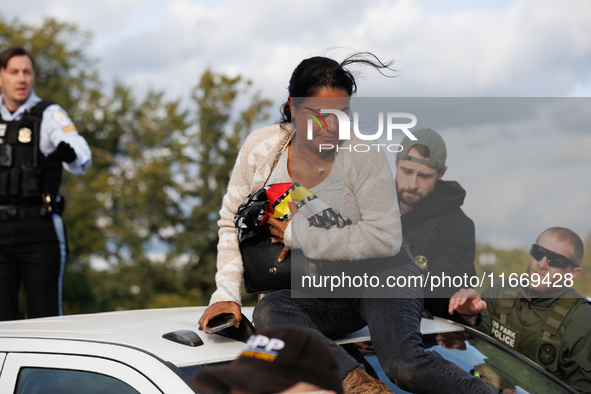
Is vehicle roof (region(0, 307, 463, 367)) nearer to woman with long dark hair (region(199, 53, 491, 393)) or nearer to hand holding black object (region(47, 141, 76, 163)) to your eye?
woman with long dark hair (region(199, 53, 491, 393))

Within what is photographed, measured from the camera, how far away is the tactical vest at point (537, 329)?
2.56m

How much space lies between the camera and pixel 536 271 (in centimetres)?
279

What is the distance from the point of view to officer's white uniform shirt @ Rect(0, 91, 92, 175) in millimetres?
3598

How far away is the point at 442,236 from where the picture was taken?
9.68ft

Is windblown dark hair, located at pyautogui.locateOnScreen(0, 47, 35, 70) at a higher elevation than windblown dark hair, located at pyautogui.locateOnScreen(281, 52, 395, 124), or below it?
higher

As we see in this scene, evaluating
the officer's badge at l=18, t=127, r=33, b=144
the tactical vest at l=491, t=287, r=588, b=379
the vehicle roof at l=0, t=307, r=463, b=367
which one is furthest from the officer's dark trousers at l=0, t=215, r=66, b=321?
the tactical vest at l=491, t=287, r=588, b=379

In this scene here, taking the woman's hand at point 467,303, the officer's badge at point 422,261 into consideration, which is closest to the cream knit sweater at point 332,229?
the woman's hand at point 467,303

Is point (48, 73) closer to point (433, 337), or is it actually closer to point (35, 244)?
point (35, 244)

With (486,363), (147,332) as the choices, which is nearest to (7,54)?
(147,332)

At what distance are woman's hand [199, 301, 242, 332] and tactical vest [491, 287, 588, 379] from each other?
1366 millimetres

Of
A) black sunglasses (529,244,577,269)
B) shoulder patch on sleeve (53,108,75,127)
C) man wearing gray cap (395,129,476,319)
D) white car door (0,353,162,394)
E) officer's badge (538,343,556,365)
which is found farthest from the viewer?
shoulder patch on sleeve (53,108,75,127)

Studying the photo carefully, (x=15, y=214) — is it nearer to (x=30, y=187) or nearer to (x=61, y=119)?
(x=30, y=187)

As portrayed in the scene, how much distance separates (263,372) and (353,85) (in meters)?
1.52

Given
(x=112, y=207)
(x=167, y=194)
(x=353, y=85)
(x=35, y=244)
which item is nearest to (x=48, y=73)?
(x=112, y=207)
